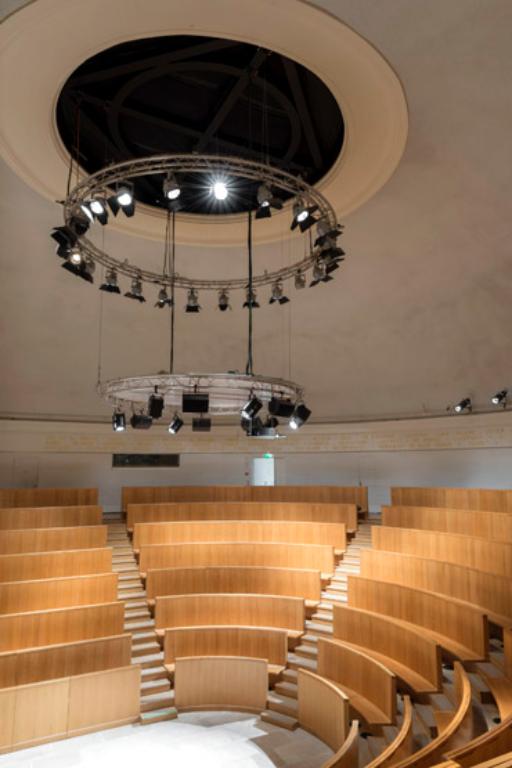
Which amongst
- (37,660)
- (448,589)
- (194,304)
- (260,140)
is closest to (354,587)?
(448,589)

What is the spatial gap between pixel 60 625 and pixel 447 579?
460 centimetres

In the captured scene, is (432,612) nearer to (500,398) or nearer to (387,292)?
(500,398)

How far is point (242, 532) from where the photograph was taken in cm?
897

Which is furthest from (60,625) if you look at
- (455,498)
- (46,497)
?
(455,498)

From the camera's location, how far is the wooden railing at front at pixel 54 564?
7.07m

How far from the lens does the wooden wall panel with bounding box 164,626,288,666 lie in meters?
6.53

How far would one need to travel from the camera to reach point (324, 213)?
5234 mm

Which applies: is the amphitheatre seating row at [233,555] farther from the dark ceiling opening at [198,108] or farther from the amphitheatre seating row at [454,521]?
the dark ceiling opening at [198,108]

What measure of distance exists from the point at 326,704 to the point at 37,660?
3.05m

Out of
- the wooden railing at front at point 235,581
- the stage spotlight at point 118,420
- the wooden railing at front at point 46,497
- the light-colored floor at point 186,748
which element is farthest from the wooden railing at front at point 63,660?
the wooden railing at front at point 46,497

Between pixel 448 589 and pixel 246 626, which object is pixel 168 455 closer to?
pixel 246 626

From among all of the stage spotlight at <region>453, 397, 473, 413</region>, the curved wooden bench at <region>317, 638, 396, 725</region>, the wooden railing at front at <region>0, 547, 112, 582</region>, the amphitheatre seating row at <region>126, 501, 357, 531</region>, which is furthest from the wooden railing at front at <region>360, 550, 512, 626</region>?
the wooden railing at front at <region>0, 547, 112, 582</region>

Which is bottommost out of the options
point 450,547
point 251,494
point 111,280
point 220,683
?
point 220,683

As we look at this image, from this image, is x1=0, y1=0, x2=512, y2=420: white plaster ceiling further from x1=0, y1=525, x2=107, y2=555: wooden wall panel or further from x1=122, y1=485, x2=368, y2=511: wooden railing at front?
x1=0, y1=525, x2=107, y2=555: wooden wall panel
